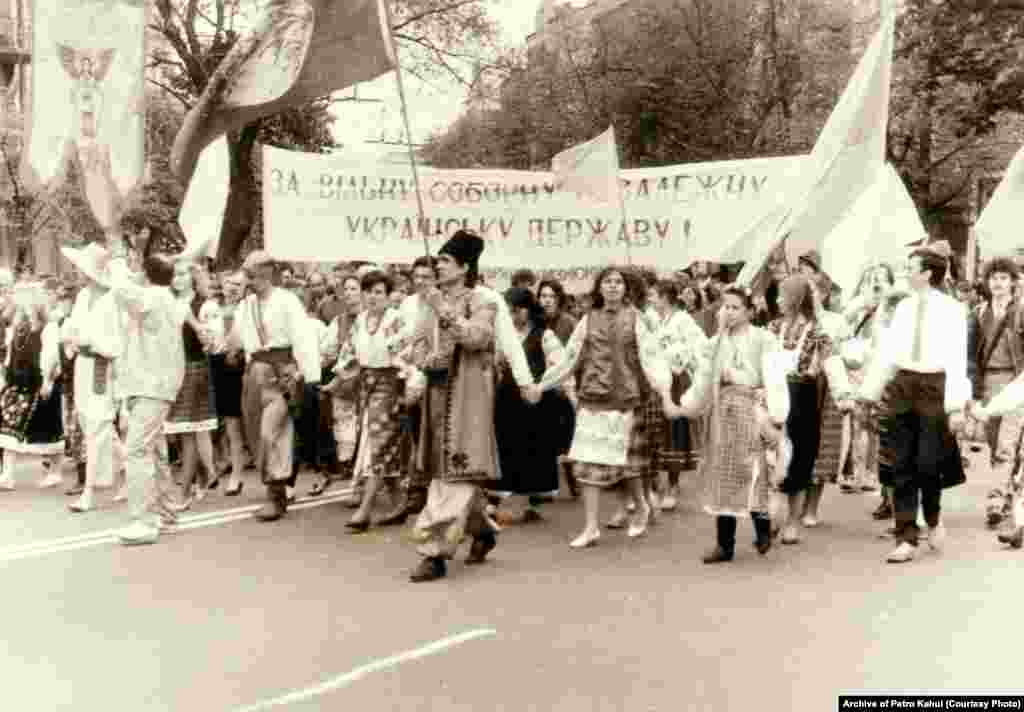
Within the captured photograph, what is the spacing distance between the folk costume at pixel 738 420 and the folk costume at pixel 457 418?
133 cm

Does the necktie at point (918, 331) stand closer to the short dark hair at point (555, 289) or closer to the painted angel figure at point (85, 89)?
the short dark hair at point (555, 289)

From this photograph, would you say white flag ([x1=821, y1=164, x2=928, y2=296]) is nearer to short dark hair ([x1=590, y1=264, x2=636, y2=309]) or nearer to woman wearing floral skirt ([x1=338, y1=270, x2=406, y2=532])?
short dark hair ([x1=590, y1=264, x2=636, y2=309])

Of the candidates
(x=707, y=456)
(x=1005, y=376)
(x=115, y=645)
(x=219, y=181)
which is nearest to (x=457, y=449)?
(x=707, y=456)

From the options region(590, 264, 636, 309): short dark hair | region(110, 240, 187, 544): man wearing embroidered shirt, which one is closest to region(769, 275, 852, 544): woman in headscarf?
region(590, 264, 636, 309): short dark hair

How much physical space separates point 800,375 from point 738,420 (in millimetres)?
1059

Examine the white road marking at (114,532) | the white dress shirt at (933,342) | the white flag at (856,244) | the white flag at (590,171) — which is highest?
the white flag at (590,171)

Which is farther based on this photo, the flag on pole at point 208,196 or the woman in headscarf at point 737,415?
the flag on pole at point 208,196

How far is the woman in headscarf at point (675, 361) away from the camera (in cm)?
1074

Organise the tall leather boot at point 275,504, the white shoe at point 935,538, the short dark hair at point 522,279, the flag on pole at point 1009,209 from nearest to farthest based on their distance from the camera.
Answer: the white shoe at point 935,538
the tall leather boot at point 275,504
the short dark hair at point 522,279
the flag on pole at point 1009,209

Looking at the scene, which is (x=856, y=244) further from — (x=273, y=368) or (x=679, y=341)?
(x=273, y=368)

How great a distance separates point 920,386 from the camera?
843 cm

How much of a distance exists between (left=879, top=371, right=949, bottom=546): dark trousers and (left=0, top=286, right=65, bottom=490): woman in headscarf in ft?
23.3

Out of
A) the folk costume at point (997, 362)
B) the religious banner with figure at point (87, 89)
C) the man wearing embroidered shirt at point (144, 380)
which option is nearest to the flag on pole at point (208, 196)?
the religious banner with figure at point (87, 89)

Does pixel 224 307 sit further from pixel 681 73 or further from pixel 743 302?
pixel 681 73
